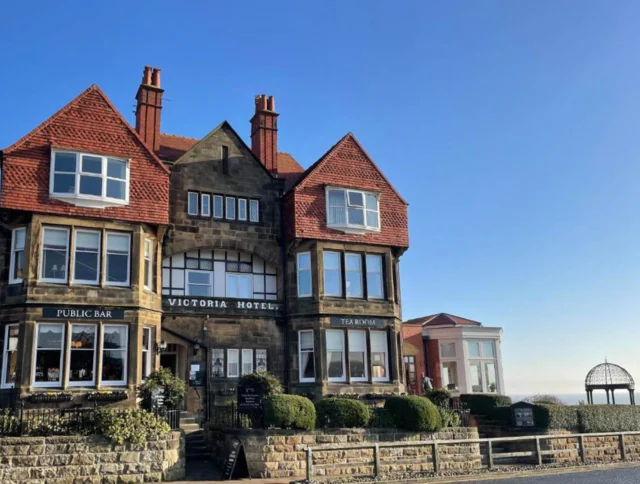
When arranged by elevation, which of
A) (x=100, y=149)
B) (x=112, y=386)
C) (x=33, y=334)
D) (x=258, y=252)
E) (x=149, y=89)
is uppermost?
(x=149, y=89)

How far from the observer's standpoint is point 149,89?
88.4ft

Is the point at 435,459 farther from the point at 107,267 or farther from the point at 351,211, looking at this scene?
the point at 107,267

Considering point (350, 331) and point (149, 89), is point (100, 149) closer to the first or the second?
point (149, 89)

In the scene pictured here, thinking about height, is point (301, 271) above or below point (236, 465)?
above

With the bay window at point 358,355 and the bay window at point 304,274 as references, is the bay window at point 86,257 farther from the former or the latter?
the bay window at point 358,355

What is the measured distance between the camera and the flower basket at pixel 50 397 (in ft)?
66.8

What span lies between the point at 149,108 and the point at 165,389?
12.6 meters

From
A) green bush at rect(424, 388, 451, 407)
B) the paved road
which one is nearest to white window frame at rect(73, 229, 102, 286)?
green bush at rect(424, 388, 451, 407)

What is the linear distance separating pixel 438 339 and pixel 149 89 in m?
21.8

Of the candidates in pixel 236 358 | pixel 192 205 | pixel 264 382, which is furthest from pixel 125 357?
pixel 192 205

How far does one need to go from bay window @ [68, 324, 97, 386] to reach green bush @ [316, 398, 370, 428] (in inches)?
313

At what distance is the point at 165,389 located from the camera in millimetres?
20703

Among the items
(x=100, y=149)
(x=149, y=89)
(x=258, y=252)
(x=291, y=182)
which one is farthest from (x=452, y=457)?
(x=149, y=89)

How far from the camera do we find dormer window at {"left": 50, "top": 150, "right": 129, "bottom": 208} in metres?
22.4
